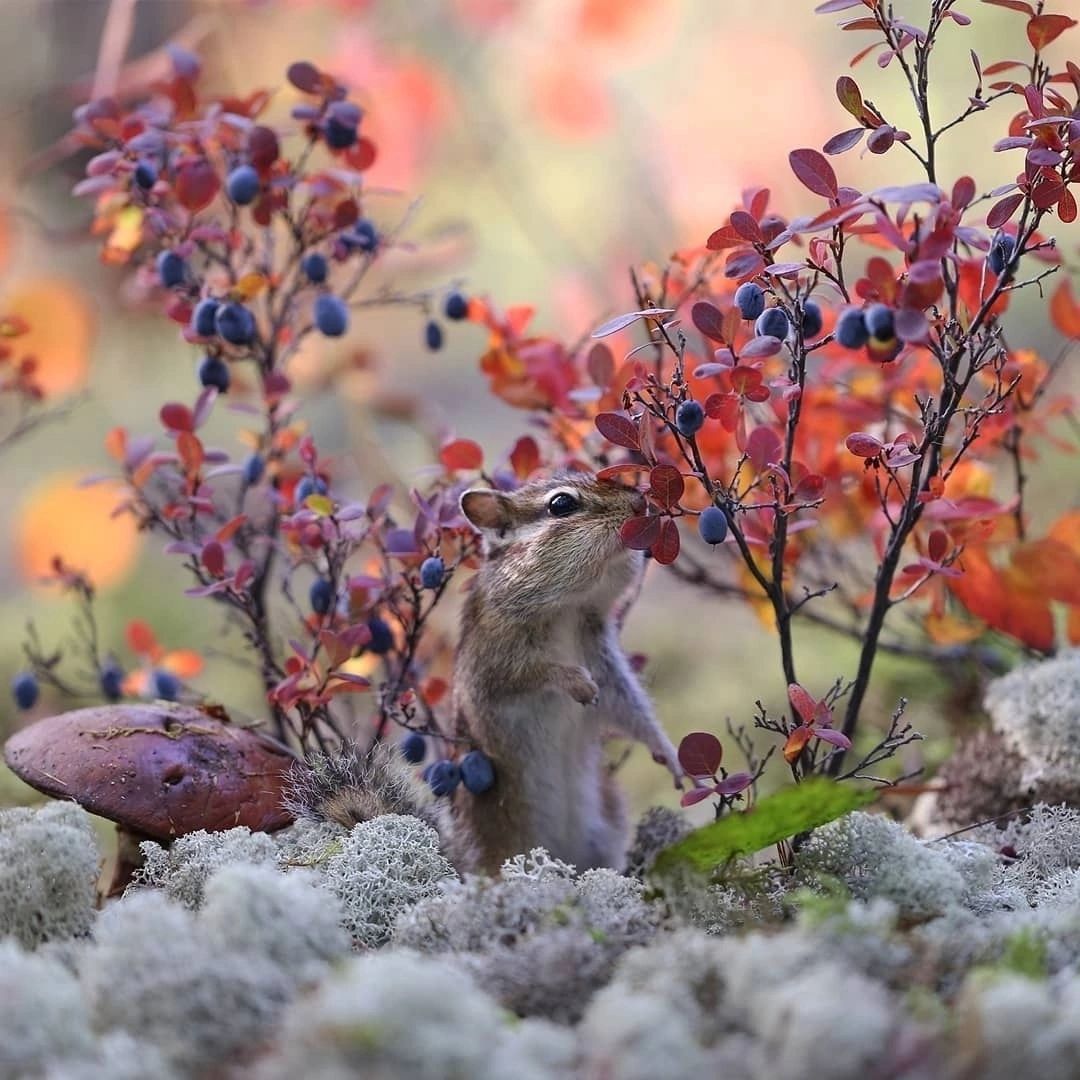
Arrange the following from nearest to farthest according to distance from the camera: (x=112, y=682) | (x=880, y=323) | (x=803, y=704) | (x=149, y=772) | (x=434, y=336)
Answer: (x=880, y=323)
(x=803, y=704)
(x=149, y=772)
(x=434, y=336)
(x=112, y=682)

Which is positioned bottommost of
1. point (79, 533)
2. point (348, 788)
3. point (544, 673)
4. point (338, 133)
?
point (348, 788)

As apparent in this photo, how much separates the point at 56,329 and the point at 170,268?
2236 mm

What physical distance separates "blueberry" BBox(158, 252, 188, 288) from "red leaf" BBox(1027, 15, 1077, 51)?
43.2 inches

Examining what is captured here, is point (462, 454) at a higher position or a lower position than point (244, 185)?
lower

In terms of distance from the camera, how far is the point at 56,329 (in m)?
3.78

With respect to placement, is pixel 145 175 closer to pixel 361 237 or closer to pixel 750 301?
pixel 361 237

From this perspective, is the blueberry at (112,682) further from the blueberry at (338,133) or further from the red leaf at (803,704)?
the red leaf at (803,704)

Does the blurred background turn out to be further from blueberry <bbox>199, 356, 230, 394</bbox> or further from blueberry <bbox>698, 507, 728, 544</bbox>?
blueberry <bbox>698, 507, 728, 544</bbox>

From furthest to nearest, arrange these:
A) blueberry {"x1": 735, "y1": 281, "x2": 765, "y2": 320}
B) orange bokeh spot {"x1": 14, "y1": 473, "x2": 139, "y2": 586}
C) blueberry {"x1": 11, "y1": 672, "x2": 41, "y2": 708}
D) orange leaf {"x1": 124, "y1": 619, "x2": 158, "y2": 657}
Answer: orange bokeh spot {"x1": 14, "y1": 473, "x2": 139, "y2": 586}, orange leaf {"x1": 124, "y1": 619, "x2": 158, "y2": 657}, blueberry {"x1": 11, "y1": 672, "x2": 41, "y2": 708}, blueberry {"x1": 735, "y1": 281, "x2": 765, "y2": 320}

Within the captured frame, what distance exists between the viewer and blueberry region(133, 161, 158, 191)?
1705 millimetres

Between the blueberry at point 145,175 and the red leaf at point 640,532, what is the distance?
0.83 meters

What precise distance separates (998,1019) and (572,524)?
3.01ft

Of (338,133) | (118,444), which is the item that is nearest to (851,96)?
(338,133)

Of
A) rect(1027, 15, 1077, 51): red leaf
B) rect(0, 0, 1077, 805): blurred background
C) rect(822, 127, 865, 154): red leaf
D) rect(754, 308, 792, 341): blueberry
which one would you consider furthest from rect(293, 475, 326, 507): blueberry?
rect(0, 0, 1077, 805): blurred background
